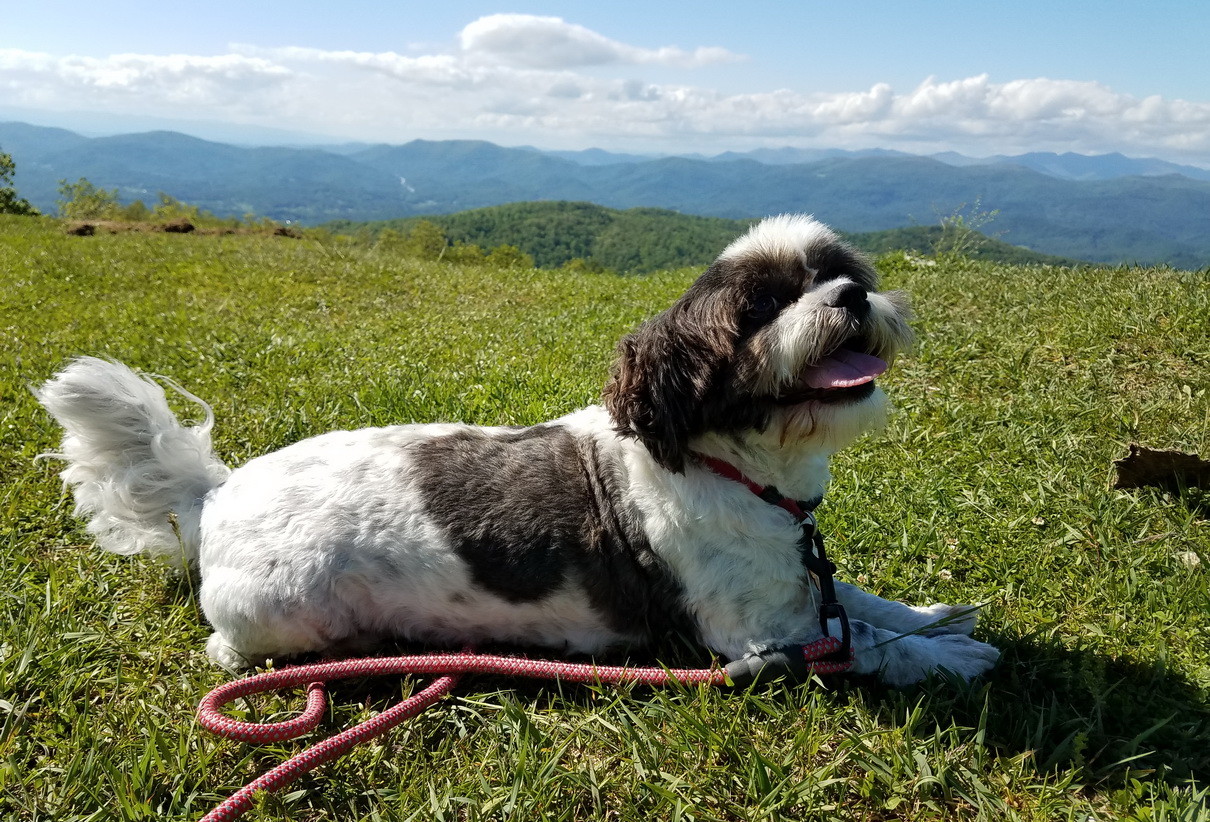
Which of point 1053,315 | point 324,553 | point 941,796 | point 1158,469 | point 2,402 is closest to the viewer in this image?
point 941,796

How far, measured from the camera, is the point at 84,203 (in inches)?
2736

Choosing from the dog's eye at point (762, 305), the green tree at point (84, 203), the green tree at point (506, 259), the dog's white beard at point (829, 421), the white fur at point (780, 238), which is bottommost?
the green tree at point (506, 259)

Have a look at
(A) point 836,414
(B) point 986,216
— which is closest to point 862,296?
(A) point 836,414

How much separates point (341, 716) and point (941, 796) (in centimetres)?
227

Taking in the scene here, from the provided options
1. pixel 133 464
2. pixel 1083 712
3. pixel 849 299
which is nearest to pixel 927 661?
pixel 1083 712

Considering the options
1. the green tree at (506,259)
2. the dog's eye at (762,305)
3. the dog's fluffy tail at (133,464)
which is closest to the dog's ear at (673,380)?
the dog's eye at (762,305)

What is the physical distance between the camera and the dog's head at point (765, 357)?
2568 millimetres

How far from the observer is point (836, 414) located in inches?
103

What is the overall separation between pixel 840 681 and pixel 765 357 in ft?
4.59

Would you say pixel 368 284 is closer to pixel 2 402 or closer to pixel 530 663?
pixel 2 402

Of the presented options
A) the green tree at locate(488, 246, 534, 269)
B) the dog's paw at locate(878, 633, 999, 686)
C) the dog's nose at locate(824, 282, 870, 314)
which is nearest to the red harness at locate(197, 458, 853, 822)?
the dog's paw at locate(878, 633, 999, 686)

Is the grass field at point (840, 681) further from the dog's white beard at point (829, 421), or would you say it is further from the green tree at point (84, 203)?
the green tree at point (84, 203)

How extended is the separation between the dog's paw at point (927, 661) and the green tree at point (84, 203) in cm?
6967

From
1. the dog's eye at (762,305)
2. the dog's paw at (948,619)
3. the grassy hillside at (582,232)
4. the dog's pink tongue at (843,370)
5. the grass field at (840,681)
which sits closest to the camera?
the grass field at (840,681)
